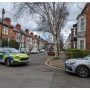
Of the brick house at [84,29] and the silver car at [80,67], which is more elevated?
the brick house at [84,29]

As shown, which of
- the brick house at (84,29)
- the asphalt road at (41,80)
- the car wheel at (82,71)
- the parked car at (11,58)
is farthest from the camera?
the brick house at (84,29)

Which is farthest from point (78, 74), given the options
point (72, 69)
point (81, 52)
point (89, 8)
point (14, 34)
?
point (14, 34)

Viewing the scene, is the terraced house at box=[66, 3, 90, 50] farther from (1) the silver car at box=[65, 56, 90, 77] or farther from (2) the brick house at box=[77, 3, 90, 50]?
(1) the silver car at box=[65, 56, 90, 77]

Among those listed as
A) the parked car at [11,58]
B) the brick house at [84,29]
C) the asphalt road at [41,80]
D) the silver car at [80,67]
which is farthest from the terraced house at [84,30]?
the asphalt road at [41,80]

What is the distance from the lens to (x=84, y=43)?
921 inches

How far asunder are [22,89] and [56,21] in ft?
54.6

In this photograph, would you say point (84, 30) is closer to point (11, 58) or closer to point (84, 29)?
point (84, 29)

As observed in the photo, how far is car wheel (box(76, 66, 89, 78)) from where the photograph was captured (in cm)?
979

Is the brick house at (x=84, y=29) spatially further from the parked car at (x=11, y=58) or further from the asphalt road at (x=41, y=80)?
the asphalt road at (x=41, y=80)

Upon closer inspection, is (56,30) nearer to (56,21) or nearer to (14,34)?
(56,21)

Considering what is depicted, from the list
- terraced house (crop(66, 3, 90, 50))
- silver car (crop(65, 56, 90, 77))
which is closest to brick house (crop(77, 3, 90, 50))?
terraced house (crop(66, 3, 90, 50))

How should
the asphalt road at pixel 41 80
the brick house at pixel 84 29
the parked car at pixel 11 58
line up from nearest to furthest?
the asphalt road at pixel 41 80, the parked car at pixel 11 58, the brick house at pixel 84 29

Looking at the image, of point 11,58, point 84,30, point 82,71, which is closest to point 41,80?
point 82,71

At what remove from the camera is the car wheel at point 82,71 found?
9789 millimetres
